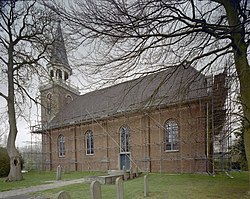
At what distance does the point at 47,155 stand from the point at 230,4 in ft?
98.2

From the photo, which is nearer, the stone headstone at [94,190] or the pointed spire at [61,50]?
the stone headstone at [94,190]

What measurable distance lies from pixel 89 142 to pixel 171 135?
10434mm

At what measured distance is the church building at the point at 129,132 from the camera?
1978 cm

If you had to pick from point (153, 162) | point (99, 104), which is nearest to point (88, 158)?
point (99, 104)

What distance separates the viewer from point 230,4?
8.42m

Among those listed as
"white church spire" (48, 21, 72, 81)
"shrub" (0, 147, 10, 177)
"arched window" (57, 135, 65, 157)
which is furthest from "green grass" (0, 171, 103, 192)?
"arched window" (57, 135, 65, 157)

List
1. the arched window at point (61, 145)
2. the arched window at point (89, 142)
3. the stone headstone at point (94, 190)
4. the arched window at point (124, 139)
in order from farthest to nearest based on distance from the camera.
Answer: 1. the arched window at point (61, 145)
2. the arched window at point (89, 142)
3. the arched window at point (124, 139)
4. the stone headstone at point (94, 190)

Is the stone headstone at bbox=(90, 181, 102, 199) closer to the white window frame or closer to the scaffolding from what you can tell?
the scaffolding

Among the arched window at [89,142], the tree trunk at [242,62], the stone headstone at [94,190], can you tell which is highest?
the tree trunk at [242,62]

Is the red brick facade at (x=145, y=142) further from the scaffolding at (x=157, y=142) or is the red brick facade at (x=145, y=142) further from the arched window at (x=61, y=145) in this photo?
the arched window at (x=61, y=145)

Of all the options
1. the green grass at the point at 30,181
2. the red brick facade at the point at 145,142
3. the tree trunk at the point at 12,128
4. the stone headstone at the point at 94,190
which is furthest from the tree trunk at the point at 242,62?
the tree trunk at the point at 12,128

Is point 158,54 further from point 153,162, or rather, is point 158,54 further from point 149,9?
point 153,162

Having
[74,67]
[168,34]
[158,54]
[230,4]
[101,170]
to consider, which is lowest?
[101,170]

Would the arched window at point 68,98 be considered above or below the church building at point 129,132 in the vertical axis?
above
